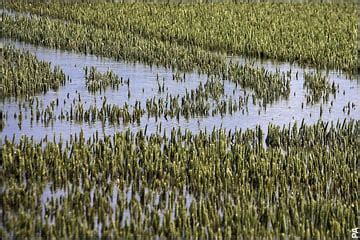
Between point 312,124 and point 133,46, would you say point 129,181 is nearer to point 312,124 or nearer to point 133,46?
point 312,124

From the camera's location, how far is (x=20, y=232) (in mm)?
5938

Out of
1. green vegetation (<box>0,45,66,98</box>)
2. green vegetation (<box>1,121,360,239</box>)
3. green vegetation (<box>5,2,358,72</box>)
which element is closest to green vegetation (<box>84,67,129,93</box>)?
green vegetation (<box>0,45,66,98</box>)

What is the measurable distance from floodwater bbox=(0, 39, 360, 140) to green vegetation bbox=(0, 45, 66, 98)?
0.20 m

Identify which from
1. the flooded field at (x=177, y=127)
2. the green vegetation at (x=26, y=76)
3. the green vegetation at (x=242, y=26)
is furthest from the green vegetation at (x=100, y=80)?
the green vegetation at (x=242, y=26)

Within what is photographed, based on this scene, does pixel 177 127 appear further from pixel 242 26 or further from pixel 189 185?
pixel 242 26

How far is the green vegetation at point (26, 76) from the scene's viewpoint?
38.4ft

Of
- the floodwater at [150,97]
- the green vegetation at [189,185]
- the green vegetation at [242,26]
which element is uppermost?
the green vegetation at [242,26]

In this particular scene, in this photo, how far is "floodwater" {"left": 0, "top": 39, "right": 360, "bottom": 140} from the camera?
1011cm

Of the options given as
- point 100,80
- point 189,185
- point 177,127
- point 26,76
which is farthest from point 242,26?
point 189,185

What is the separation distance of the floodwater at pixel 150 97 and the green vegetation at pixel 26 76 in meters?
0.20

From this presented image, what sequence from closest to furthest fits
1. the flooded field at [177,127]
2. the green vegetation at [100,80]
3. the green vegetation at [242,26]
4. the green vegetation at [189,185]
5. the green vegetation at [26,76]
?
the green vegetation at [189,185], the flooded field at [177,127], the green vegetation at [26,76], the green vegetation at [100,80], the green vegetation at [242,26]

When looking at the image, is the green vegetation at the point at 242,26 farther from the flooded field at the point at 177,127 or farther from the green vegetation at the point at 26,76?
the green vegetation at the point at 26,76

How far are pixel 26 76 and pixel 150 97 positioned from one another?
2.14 metres

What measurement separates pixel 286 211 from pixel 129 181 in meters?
1.89
